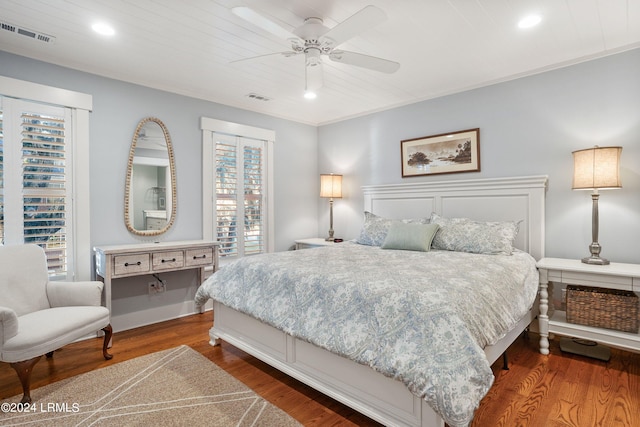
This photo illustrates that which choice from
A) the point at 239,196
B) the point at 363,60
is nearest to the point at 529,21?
the point at 363,60

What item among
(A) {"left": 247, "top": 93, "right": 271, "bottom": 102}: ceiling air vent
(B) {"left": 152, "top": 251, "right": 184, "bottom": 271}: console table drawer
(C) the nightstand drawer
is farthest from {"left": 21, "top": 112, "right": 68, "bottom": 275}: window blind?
(C) the nightstand drawer

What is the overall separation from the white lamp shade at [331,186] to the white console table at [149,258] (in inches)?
69.4

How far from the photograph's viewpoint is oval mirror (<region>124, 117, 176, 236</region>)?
354cm

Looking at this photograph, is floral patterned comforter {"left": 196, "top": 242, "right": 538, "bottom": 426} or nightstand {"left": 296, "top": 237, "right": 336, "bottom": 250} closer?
floral patterned comforter {"left": 196, "top": 242, "right": 538, "bottom": 426}

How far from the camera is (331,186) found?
4863 mm

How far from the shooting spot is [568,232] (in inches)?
124

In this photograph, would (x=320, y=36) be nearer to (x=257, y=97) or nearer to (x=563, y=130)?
(x=257, y=97)

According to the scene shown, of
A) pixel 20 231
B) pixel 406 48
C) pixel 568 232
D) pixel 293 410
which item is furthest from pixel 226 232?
pixel 568 232

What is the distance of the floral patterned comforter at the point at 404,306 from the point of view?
59.5 inches

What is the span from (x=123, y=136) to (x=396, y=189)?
3145mm

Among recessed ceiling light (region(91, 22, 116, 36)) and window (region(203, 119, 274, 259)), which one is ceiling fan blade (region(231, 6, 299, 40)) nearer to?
recessed ceiling light (region(91, 22, 116, 36))

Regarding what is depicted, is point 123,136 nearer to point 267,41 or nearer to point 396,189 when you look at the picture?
point 267,41

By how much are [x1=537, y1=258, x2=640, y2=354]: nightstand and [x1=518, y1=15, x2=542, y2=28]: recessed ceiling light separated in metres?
1.87

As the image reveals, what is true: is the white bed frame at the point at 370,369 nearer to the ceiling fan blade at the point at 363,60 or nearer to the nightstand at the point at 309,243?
the nightstand at the point at 309,243
